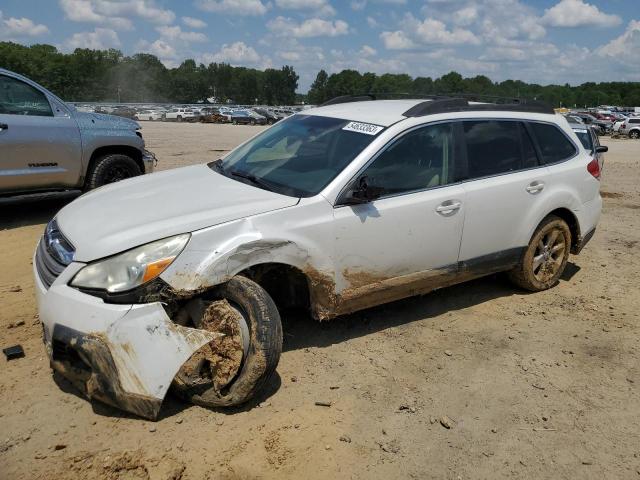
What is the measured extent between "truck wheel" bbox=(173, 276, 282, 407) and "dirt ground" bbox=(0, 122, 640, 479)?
0.13 m

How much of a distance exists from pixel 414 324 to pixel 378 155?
4.70ft

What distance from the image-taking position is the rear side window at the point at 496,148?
471 centimetres

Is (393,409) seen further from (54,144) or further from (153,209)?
(54,144)

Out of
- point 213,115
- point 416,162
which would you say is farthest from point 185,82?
point 416,162

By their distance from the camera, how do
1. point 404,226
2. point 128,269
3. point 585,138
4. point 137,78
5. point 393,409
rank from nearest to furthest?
point 128,269
point 393,409
point 404,226
point 585,138
point 137,78

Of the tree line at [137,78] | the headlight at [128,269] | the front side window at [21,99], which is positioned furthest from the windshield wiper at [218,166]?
the tree line at [137,78]

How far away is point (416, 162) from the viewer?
440 centimetres

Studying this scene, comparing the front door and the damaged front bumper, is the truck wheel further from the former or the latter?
the front door

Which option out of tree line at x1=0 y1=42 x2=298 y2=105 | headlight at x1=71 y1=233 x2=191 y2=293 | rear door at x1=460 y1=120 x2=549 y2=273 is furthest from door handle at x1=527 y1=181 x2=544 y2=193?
tree line at x1=0 y1=42 x2=298 y2=105

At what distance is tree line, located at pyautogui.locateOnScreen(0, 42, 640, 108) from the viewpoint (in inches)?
4094

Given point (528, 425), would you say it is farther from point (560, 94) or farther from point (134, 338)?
point (560, 94)

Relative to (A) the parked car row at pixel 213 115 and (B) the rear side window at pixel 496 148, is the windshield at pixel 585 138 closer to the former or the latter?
(B) the rear side window at pixel 496 148

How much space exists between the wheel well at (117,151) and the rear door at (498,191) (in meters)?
5.23

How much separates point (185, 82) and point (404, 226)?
136 meters
